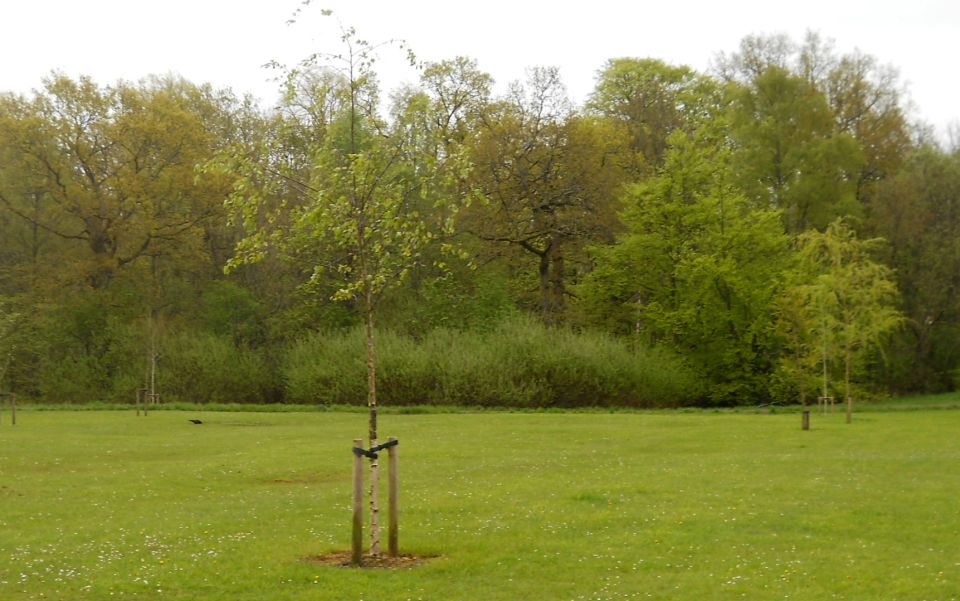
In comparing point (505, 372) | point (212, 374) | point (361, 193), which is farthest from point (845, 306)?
point (212, 374)

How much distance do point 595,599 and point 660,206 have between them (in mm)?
49428

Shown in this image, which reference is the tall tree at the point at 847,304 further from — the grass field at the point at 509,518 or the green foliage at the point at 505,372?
the green foliage at the point at 505,372

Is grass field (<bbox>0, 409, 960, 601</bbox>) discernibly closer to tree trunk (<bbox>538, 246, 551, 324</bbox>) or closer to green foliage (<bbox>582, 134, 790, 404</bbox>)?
green foliage (<bbox>582, 134, 790, 404</bbox>)

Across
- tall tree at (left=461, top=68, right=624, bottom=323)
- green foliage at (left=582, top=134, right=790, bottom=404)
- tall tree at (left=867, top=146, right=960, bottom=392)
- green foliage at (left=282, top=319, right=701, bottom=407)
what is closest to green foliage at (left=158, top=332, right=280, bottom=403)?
green foliage at (left=282, top=319, right=701, bottom=407)

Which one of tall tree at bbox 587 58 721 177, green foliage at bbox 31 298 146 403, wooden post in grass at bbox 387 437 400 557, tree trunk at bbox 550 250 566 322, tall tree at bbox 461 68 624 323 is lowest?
wooden post in grass at bbox 387 437 400 557

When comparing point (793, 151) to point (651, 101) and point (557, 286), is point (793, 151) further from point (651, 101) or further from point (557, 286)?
point (557, 286)

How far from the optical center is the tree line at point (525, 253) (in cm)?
5569

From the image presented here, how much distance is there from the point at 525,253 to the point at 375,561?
5283 centimetres

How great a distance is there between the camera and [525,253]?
6512cm

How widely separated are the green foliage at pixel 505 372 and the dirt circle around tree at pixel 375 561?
38.6 m

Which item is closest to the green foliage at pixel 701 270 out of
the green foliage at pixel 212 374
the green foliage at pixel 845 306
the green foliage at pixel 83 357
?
the green foliage at pixel 845 306

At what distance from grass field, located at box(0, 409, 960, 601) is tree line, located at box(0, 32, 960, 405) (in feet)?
82.5

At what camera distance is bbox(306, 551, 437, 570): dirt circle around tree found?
1264 cm

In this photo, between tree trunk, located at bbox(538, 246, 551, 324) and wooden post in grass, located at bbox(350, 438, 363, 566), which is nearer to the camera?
wooden post in grass, located at bbox(350, 438, 363, 566)
